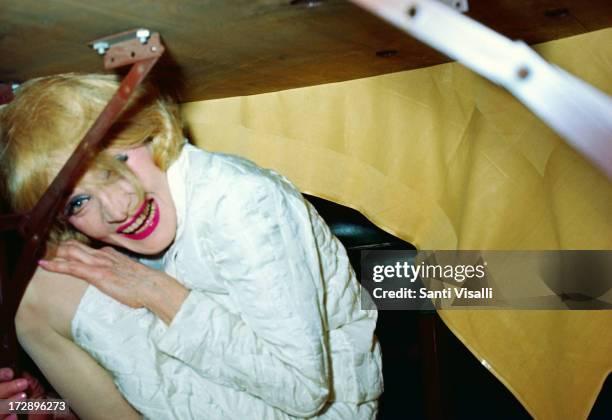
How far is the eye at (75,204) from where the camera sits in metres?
0.79

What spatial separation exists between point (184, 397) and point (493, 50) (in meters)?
0.62

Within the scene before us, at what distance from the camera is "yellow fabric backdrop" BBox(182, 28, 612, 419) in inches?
33.4

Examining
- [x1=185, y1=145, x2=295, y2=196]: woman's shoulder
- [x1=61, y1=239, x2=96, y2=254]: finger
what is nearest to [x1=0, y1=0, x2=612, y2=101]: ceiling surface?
[x1=185, y1=145, x2=295, y2=196]: woman's shoulder

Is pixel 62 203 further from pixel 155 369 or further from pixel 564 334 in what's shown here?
pixel 564 334

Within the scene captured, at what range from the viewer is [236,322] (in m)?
0.80

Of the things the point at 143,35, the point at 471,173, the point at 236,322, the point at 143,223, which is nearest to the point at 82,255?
the point at 143,223

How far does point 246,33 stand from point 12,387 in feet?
1.98

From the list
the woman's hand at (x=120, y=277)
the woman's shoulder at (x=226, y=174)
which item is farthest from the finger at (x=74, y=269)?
the woman's shoulder at (x=226, y=174)

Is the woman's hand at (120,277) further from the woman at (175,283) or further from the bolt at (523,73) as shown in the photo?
the bolt at (523,73)

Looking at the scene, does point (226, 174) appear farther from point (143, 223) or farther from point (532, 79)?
point (532, 79)

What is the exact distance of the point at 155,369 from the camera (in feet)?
2.75

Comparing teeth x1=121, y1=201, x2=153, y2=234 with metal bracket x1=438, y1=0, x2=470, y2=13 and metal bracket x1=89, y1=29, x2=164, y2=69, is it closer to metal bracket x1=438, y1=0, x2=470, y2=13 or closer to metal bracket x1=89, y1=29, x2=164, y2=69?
metal bracket x1=89, y1=29, x2=164, y2=69

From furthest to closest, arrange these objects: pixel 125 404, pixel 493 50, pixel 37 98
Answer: pixel 125 404 < pixel 37 98 < pixel 493 50

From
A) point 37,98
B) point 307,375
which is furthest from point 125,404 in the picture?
point 37,98
